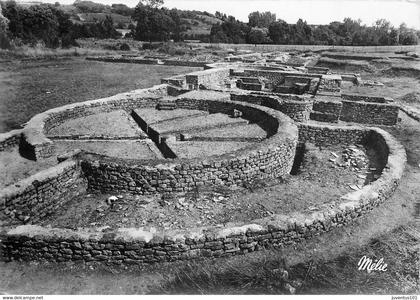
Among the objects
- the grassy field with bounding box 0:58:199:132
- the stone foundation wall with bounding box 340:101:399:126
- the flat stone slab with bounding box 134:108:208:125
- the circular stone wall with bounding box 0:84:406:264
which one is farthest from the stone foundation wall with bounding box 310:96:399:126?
the grassy field with bounding box 0:58:199:132

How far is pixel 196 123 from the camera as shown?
1254 centimetres

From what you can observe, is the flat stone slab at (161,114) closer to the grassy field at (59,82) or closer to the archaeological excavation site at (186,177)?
the archaeological excavation site at (186,177)

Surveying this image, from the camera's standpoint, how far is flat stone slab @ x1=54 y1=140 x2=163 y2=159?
9.81 m

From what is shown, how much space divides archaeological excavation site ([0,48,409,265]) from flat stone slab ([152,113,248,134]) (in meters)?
0.04

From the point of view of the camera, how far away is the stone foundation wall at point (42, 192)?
664 cm

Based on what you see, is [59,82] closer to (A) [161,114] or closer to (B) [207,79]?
(B) [207,79]

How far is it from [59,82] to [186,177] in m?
17.7

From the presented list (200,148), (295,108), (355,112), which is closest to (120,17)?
(295,108)

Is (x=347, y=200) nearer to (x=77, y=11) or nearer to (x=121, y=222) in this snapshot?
(x=121, y=222)

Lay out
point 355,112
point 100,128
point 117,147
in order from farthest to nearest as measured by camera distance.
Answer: point 355,112
point 100,128
point 117,147

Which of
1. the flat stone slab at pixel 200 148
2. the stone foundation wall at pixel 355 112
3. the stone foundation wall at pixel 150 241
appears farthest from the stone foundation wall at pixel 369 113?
the stone foundation wall at pixel 150 241

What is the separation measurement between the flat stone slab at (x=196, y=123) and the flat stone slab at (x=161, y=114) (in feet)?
1.32

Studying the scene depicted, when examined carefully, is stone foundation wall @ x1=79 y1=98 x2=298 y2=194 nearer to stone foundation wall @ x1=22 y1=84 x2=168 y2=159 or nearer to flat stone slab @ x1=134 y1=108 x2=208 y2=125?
stone foundation wall @ x1=22 y1=84 x2=168 y2=159

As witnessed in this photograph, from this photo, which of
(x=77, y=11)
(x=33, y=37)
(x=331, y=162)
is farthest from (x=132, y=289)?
(x=77, y=11)
